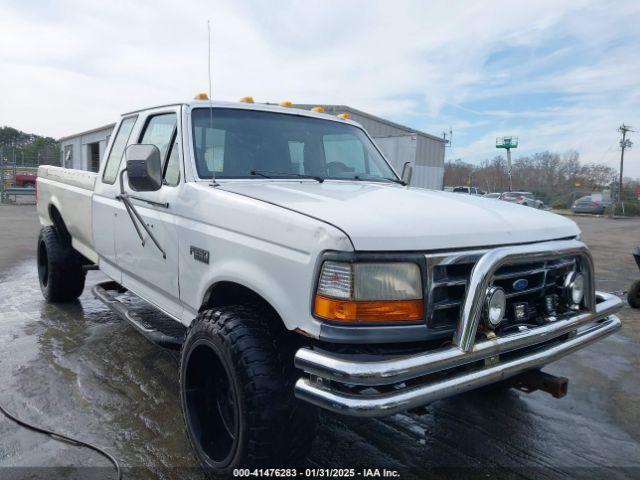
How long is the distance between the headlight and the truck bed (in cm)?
320

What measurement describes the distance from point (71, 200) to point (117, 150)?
1.02m

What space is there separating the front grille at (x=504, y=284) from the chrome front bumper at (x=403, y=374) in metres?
0.15

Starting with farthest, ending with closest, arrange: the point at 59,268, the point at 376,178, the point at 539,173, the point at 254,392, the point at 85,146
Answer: the point at 539,173 < the point at 85,146 < the point at 59,268 < the point at 376,178 < the point at 254,392

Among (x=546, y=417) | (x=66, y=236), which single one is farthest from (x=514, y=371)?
(x=66, y=236)

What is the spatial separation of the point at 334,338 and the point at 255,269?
56 cm

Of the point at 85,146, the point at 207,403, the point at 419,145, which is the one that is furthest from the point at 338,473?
the point at 85,146

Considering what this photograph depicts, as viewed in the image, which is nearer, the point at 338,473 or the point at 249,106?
the point at 338,473

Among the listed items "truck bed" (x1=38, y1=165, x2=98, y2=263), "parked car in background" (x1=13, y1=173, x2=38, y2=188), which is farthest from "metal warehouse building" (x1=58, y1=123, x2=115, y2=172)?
"truck bed" (x1=38, y1=165, x2=98, y2=263)

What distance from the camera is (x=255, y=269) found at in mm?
2420

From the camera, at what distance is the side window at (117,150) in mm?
4250

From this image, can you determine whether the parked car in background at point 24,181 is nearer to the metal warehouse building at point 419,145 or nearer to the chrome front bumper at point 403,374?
the metal warehouse building at point 419,145

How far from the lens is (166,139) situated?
356 cm

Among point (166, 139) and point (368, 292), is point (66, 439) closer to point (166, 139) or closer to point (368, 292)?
point (166, 139)

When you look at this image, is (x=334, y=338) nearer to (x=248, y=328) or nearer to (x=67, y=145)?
(x=248, y=328)
